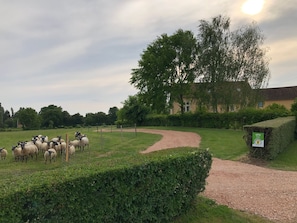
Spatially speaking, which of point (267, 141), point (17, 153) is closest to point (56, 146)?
point (17, 153)

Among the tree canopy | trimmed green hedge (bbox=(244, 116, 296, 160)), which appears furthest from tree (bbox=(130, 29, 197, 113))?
trimmed green hedge (bbox=(244, 116, 296, 160))

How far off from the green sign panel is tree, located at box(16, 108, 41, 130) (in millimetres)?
60443

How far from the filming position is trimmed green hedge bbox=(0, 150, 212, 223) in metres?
3.61

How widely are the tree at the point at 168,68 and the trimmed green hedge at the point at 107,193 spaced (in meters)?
32.7

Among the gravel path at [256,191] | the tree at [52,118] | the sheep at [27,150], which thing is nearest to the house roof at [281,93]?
the tree at [52,118]

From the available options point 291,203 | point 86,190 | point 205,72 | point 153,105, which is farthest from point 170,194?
point 153,105

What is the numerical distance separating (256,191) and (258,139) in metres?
6.28

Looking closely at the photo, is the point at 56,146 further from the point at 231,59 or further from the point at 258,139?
the point at 231,59

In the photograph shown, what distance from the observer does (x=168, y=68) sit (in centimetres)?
3909

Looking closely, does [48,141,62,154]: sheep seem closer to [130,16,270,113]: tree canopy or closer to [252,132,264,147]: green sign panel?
[252,132,264,147]: green sign panel

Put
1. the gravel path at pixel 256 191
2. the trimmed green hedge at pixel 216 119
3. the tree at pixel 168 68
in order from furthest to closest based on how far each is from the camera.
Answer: the tree at pixel 168 68, the trimmed green hedge at pixel 216 119, the gravel path at pixel 256 191

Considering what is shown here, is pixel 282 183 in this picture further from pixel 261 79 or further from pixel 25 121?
pixel 25 121

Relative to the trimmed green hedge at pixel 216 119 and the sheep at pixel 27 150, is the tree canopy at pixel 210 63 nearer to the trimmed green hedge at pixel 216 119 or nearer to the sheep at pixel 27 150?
the trimmed green hedge at pixel 216 119

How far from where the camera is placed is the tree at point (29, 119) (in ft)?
216
